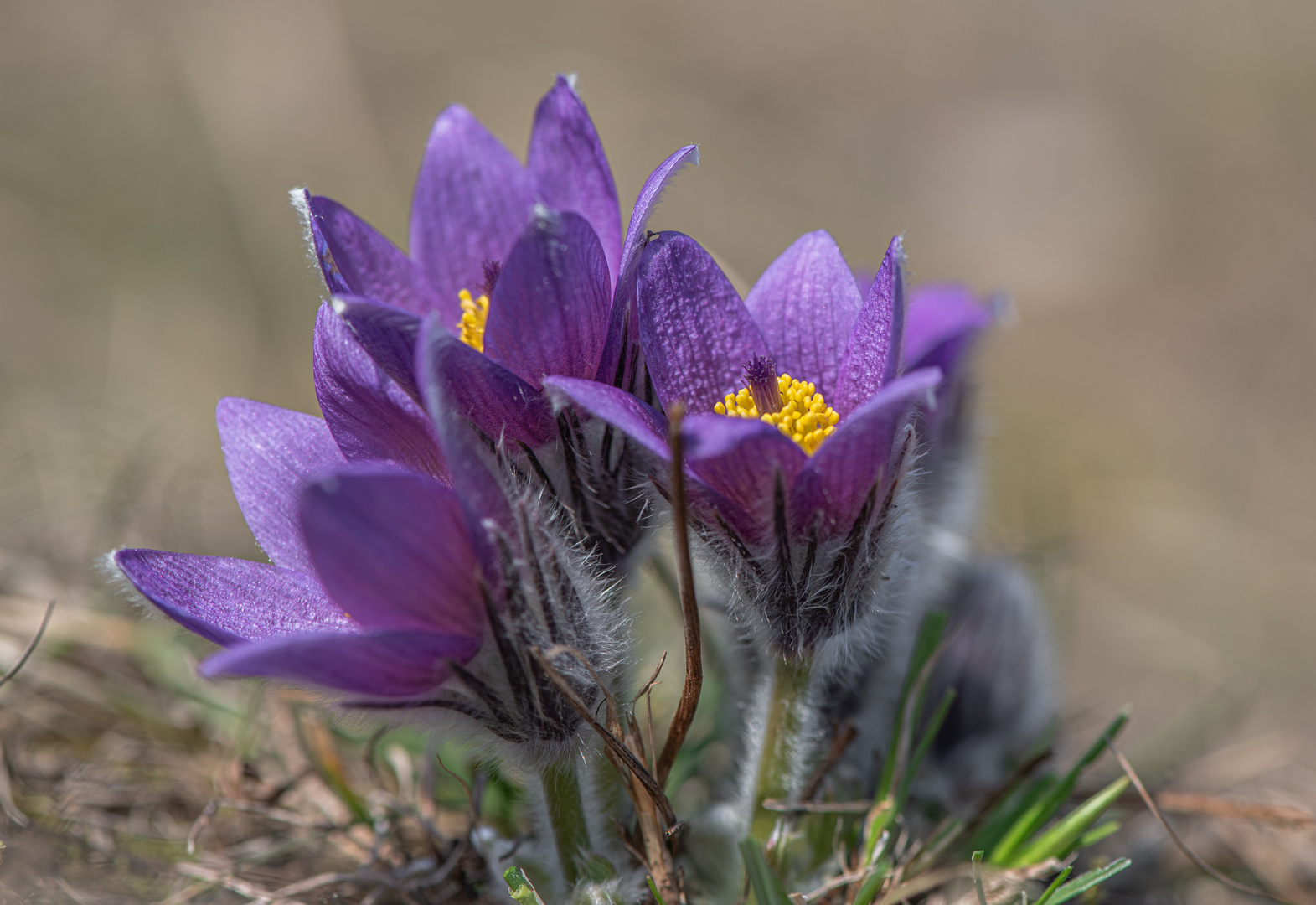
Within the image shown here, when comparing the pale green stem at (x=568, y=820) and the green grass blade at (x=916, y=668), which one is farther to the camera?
the green grass blade at (x=916, y=668)

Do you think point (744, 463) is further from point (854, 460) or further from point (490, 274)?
point (490, 274)

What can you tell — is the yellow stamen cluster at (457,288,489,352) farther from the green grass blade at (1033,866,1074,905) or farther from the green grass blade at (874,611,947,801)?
the green grass blade at (1033,866,1074,905)

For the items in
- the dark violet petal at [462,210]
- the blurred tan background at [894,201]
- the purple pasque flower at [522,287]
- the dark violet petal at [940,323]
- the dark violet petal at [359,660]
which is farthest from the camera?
the blurred tan background at [894,201]

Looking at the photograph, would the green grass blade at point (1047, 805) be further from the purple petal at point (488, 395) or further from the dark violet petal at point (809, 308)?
the purple petal at point (488, 395)

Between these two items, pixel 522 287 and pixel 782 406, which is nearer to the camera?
pixel 522 287

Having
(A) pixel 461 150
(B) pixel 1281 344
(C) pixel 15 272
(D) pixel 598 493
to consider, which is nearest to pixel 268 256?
(C) pixel 15 272

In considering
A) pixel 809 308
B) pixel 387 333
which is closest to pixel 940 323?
pixel 809 308

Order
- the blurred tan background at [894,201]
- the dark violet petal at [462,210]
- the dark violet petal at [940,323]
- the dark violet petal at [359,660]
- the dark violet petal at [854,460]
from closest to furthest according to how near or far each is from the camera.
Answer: the dark violet petal at [359,660], the dark violet petal at [854,460], the dark violet petal at [462,210], the dark violet petal at [940,323], the blurred tan background at [894,201]

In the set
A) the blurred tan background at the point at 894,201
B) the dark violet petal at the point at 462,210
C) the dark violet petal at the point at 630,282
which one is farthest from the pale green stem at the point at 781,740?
the blurred tan background at the point at 894,201
